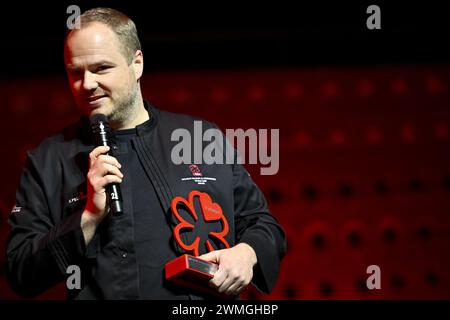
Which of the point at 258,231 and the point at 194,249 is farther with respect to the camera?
the point at 258,231

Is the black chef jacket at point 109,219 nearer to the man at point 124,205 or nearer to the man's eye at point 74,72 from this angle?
the man at point 124,205

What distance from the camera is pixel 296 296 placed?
2863 mm

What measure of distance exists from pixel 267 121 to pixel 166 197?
1.36m

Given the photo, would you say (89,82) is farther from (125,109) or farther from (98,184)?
(98,184)

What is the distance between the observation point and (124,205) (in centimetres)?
164

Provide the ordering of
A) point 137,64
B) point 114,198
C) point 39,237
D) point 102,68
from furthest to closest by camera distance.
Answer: point 137,64
point 102,68
point 39,237
point 114,198

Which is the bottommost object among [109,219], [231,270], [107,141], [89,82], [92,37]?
[231,270]

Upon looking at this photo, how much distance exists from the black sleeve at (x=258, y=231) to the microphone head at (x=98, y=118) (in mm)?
420

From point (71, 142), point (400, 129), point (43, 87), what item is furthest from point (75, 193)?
point (400, 129)

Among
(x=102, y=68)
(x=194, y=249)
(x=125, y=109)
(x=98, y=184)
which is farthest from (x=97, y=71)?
(x=194, y=249)

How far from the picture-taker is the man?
5.07 ft

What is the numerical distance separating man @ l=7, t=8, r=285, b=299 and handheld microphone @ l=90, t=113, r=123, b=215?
2 centimetres

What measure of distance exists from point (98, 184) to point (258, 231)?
0.48 m

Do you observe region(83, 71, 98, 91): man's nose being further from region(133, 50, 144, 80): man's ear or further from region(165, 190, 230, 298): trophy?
region(165, 190, 230, 298): trophy
